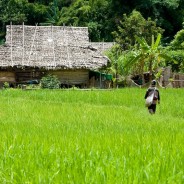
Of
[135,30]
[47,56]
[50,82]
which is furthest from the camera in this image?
[135,30]

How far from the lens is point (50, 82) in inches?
776

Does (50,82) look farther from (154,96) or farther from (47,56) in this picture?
(154,96)

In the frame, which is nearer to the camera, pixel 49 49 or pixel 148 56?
pixel 148 56

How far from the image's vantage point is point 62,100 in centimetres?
1313

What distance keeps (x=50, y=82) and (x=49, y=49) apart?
6.85 feet

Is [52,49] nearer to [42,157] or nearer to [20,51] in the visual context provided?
[20,51]

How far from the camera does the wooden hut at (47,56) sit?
2023 centimetres

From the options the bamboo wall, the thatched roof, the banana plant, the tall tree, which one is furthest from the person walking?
the tall tree

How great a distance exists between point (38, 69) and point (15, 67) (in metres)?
1.15

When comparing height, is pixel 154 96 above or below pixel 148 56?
below

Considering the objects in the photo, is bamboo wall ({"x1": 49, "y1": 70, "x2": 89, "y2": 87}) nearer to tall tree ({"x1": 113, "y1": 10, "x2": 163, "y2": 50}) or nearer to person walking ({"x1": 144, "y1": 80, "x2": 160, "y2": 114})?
tall tree ({"x1": 113, "y1": 10, "x2": 163, "y2": 50})

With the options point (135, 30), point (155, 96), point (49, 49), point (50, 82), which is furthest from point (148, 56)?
point (155, 96)

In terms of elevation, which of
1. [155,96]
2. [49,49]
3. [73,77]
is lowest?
[155,96]

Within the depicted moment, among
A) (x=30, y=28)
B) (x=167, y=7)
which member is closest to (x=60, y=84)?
(x=30, y=28)
